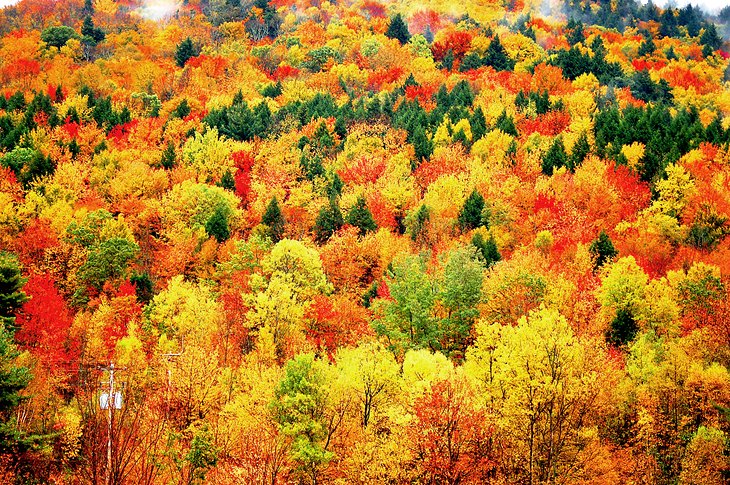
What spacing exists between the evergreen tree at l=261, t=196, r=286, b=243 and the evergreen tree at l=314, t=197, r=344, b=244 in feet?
13.5

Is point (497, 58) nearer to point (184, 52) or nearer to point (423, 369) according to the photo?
point (184, 52)

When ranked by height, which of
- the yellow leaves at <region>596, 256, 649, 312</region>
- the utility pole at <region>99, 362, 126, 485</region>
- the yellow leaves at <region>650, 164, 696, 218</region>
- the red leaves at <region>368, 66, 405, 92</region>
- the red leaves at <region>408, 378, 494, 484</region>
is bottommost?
the red leaves at <region>408, 378, 494, 484</region>

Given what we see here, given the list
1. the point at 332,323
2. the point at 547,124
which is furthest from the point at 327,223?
the point at 547,124

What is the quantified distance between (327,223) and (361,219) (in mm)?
3628

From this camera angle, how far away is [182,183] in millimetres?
83688

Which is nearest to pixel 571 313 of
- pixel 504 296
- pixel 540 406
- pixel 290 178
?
pixel 504 296

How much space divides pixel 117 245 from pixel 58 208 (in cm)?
1165

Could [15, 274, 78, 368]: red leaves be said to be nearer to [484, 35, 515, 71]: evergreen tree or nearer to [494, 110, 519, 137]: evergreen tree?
[494, 110, 519, 137]: evergreen tree

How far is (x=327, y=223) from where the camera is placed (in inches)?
2972

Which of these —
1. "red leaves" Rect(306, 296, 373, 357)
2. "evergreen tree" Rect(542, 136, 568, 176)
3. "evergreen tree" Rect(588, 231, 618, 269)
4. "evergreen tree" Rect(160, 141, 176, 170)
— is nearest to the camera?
"red leaves" Rect(306, 296, 373, 357)

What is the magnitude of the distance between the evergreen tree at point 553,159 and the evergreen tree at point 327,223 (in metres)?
26.5

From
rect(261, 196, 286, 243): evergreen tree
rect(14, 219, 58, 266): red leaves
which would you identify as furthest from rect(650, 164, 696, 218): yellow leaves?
rect(14, 219, 58, 266): red leaves

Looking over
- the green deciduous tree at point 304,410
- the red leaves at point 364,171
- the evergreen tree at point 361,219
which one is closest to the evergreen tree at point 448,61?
the red leaves at point 364,171

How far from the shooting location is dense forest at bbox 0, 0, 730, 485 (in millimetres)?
34812
